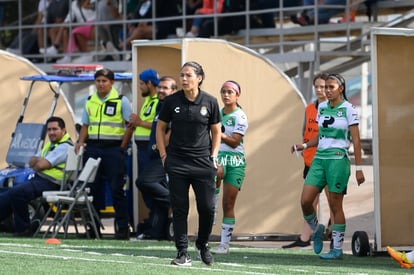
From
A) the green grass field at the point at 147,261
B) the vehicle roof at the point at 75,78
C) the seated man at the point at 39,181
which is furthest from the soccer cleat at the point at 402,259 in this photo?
the vehicle roof at the point at 75,78

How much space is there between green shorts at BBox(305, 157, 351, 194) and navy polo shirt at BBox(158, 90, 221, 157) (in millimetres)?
1700

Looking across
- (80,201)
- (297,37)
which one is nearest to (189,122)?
(80,201)

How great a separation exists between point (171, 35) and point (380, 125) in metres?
11.0

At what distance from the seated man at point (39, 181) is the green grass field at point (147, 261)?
119 centimetres

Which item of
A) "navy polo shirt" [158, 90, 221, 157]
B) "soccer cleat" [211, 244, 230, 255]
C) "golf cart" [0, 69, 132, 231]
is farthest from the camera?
"golf cart" [0, 69, 132, 231]

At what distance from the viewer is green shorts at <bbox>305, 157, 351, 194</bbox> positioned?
1384cm

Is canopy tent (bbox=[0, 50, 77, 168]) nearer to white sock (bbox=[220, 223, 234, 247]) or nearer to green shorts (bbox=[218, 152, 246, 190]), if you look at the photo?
green shorts (bbox=[218, 152, 246, 190])

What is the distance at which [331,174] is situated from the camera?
45.5 ft

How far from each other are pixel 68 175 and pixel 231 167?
318 cm

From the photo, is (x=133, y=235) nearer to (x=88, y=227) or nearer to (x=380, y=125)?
(x=88, y=227)

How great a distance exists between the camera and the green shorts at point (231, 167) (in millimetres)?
14664

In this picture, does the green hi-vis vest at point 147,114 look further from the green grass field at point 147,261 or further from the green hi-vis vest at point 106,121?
the green grass field at point 147,261

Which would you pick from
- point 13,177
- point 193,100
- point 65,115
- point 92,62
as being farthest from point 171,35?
point 193,100

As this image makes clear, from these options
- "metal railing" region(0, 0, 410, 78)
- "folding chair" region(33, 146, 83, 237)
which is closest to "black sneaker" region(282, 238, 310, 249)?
"folding chair" region(33, 146, 83, 237)
